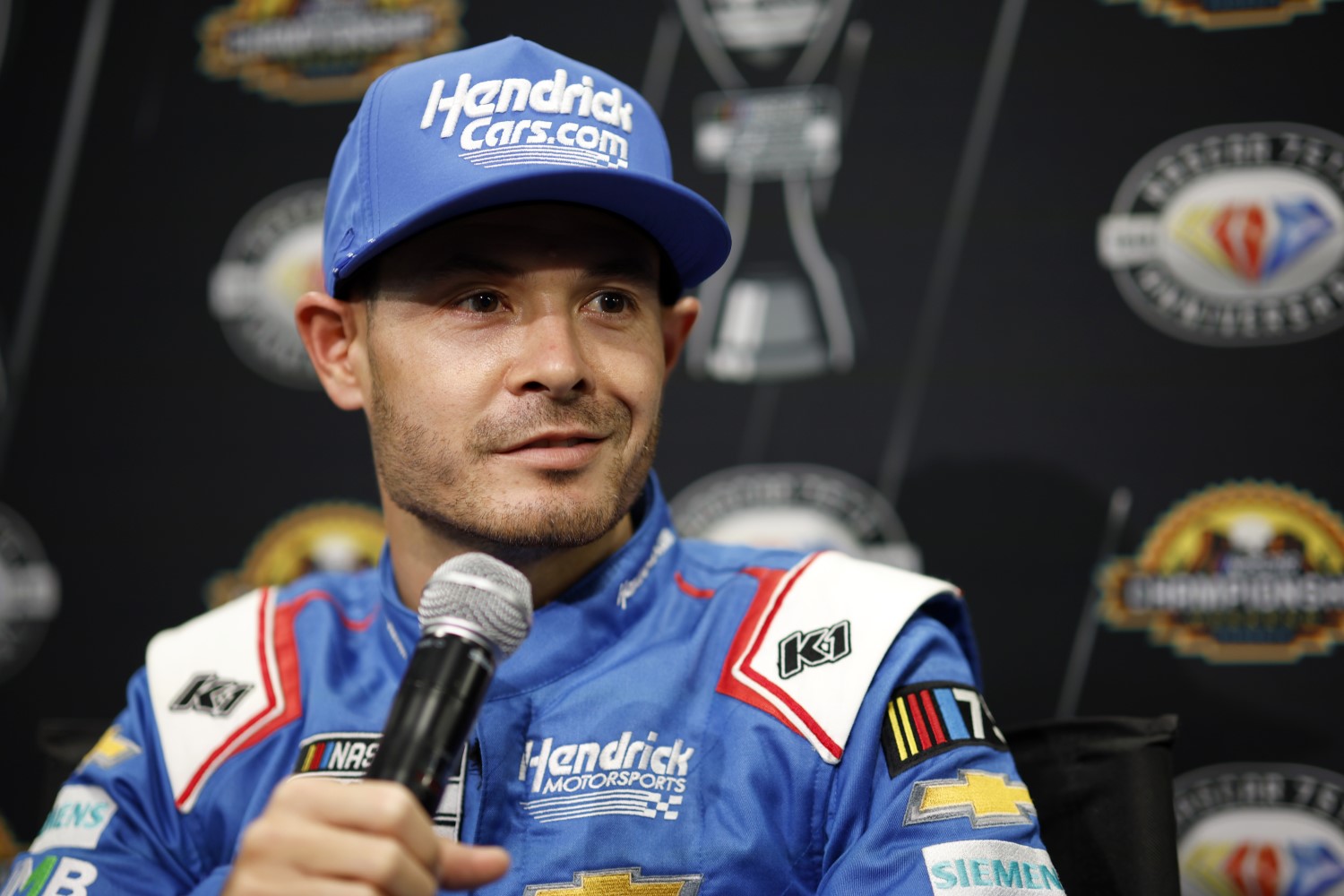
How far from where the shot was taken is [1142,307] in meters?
1.46

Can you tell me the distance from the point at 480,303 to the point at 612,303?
11cm

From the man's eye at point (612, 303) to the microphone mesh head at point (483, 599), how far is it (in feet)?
1.06

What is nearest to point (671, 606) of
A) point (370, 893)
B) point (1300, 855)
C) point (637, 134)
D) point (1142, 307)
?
point (637, 134)

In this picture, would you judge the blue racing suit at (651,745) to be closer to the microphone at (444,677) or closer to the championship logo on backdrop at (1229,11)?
the microphone at (444,677)

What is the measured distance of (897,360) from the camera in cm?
153

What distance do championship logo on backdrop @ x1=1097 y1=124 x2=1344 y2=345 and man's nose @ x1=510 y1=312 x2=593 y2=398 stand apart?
853 millimetres

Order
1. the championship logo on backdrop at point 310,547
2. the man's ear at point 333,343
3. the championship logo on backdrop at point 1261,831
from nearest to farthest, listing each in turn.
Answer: the man's ear at point 333,343, the championship logo on backdrop at point 1261,831, the championship logo on backdrop at point 310,547

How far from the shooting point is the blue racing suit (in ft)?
2.87

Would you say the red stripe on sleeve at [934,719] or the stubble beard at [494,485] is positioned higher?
the stubble beard at [494,485]

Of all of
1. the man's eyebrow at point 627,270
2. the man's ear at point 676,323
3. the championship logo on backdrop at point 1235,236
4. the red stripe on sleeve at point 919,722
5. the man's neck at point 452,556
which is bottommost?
the red stripe on sleeve at point 919,722

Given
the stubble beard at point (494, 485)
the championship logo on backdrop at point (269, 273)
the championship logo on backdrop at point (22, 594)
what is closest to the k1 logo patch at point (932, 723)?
the stubble beard at point (494, 485)

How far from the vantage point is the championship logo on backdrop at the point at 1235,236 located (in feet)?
4.61

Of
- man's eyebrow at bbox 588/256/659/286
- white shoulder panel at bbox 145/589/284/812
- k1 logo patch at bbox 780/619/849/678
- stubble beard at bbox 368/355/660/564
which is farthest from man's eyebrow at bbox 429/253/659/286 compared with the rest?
white shoulder panel at bbox 145/589/284/812

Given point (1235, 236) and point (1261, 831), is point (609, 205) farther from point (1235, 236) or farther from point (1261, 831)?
point (1261, 831)
